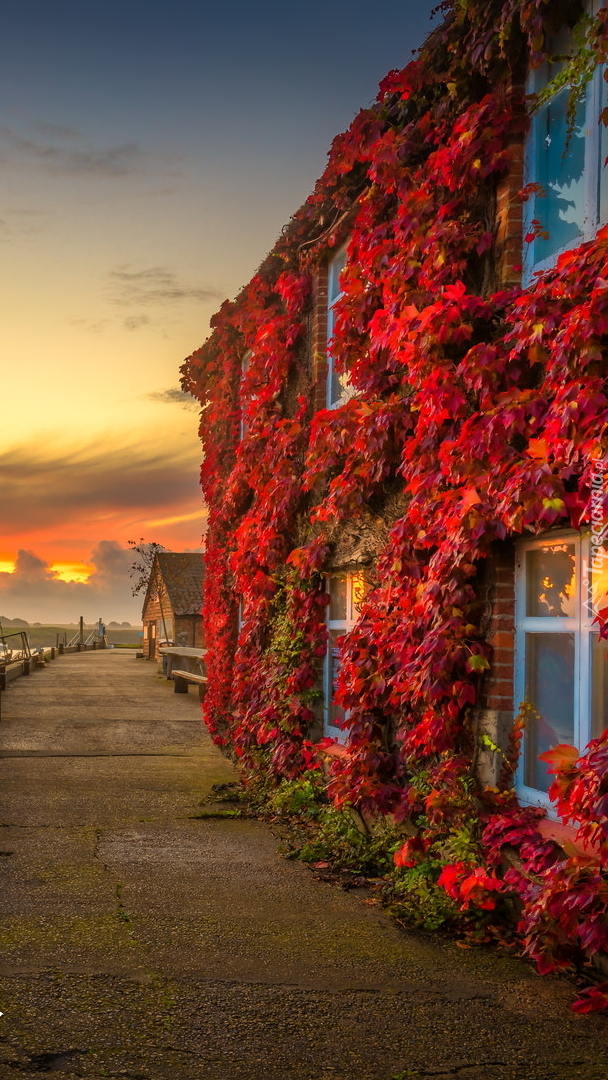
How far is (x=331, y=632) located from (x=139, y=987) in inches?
201

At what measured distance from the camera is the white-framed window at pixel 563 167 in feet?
18.4

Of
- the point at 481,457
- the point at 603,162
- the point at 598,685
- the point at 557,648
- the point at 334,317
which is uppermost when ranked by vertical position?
the point at 334,317

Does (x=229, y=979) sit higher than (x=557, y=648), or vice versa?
(x=557, y=648)

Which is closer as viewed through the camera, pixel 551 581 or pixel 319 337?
pixel 551 581

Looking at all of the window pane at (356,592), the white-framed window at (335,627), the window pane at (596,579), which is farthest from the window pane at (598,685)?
the white-framed window at (335,627)

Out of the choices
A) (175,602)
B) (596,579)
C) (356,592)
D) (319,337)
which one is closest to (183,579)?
(175,602)

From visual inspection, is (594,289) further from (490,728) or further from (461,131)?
(490,728)

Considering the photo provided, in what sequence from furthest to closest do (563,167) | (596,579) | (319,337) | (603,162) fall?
(319,337) → (563,167) → (603,162) → (596,579)

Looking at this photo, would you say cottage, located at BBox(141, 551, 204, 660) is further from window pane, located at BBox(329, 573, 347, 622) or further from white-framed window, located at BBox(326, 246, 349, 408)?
window pane, located at BBox(329, 573, 347, 622)

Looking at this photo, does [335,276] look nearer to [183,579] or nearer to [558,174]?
[558,174]

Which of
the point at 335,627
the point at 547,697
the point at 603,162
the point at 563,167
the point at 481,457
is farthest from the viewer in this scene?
the point at 335,627

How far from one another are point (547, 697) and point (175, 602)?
3780 cm

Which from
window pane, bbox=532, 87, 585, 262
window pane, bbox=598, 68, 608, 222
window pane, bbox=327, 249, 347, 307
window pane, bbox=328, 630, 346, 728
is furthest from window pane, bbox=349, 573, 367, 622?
window pane, bbox=598, 68, 608, 222

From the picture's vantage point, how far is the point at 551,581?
579 centimetres
